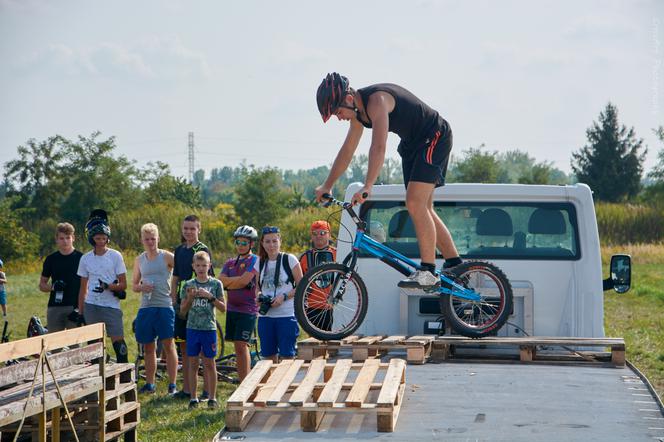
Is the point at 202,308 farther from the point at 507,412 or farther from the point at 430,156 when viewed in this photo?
the point at 507,412

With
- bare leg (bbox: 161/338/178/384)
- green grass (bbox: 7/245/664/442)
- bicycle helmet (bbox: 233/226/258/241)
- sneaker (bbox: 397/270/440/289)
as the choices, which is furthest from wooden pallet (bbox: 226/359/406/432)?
bare leg (bbox: 161/338/178/384)

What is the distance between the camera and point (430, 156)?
6.79m

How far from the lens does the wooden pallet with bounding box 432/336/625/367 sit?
6.07 meters

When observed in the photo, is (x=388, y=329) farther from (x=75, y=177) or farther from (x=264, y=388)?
(x=75, y=177)

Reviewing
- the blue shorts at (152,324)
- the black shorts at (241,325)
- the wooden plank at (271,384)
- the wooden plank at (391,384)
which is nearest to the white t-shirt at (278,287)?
the black shorts at (241,325)

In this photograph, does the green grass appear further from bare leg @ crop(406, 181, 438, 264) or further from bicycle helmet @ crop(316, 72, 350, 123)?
bicycle helmet @ crop(316, 72, 350, 123)

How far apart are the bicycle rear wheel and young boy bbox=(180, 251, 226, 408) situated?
3041 mm

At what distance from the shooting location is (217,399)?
1028cm

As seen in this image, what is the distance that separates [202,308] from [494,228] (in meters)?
3.10

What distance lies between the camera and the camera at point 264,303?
885cm

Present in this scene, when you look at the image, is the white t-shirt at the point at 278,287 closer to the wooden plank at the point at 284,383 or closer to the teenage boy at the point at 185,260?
the teenage boy at the point at 185,260

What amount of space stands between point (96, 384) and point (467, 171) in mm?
88035

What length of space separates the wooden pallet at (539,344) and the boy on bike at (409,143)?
1.70ft

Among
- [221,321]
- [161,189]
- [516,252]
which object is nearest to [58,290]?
[516,252]
